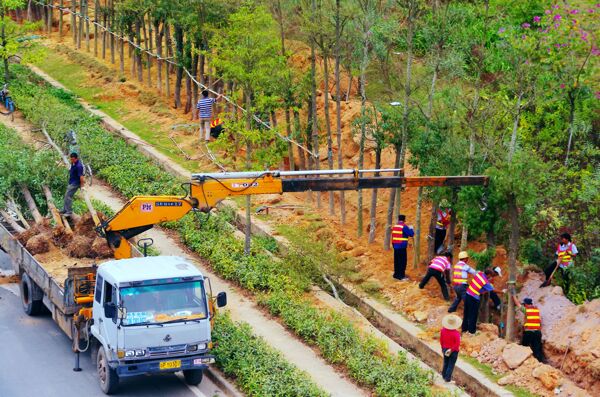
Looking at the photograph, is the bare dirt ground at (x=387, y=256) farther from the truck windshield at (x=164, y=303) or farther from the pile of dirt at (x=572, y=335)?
the truck windshield at (x=164, y=303)

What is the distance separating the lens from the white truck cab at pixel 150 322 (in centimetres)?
1716

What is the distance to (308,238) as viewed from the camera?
24078 mm

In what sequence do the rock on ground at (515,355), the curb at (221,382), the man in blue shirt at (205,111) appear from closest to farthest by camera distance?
the curb at (221,382) < the rock on ground at (515,355) < the man in blue shirt at (205,111)

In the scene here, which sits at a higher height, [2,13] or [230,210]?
[2,13]

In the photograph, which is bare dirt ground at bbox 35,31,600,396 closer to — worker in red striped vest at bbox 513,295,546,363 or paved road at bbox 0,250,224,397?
worker in red striped vest at bbox 513,295,546,363

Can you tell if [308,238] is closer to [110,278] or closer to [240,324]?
[240,324]

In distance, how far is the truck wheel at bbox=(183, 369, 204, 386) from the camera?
18.1m

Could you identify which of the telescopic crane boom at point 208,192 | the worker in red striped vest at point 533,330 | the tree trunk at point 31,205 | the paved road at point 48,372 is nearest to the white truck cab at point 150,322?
the paved road at point 48,372

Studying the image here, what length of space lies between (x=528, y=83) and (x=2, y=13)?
2276cm

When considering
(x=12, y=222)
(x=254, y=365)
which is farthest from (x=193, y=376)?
(x=12, y=222)

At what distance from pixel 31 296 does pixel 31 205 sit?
4.28 meters

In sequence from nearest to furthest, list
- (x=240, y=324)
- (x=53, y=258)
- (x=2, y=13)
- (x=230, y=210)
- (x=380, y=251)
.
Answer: (x=240, y=324), (x=53, y=258), (x=380, y=251), (x=230, y=210), (x=2, y=13)

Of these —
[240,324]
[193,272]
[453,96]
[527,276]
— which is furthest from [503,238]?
[193,272]

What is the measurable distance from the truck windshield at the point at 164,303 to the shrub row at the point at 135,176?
4.85ft
